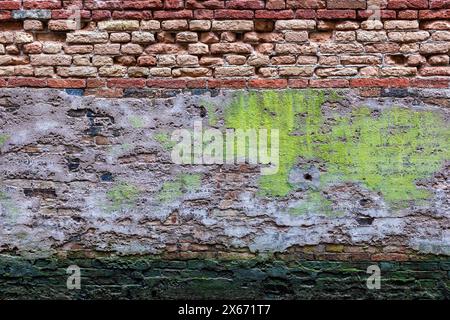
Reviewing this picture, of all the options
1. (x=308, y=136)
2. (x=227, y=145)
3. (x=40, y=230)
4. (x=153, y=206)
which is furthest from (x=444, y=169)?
(x=40, y=230)

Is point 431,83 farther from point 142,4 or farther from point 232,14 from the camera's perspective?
point 142,4

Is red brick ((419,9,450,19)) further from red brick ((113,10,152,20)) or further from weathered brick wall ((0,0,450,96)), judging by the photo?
red brick ((113,10,152,20))

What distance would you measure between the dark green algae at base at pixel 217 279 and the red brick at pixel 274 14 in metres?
1.69

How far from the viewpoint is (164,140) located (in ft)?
12.6

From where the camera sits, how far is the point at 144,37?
379 centimetres

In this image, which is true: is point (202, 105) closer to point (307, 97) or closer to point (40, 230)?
point (307, 97)

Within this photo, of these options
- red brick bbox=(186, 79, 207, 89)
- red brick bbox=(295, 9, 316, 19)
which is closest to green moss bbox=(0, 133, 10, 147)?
red brick bbox=(186, 79, 207, 89)

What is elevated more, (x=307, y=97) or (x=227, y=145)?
(x=307, y=97)

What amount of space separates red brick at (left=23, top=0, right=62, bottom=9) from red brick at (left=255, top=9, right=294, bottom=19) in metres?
1.36

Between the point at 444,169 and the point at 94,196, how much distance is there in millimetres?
2433

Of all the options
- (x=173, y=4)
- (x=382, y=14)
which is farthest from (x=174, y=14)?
(x=382, y=14)

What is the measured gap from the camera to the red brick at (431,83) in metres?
3.77

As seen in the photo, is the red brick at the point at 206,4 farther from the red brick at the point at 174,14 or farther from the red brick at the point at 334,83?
the red brick at the point at 334,83

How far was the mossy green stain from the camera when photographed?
12.4ft
